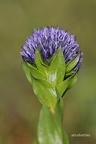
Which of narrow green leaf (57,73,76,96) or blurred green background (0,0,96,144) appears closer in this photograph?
narrow green leaf (57,73,76,96)

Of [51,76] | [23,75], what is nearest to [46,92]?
[51,76]

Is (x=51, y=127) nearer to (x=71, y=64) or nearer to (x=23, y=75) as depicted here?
(x=71, y=64)

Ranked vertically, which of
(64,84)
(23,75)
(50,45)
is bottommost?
(23,75)

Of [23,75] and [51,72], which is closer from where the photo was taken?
[51,72]

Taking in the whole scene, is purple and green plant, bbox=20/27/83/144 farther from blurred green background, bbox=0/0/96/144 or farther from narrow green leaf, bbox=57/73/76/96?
blurred green background, bbox=0/0/96/144

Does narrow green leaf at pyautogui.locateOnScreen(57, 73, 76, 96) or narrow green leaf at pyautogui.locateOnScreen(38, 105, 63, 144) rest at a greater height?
narrow green leaf at pyautogui.locateOnScreen(57, 73, 76, 96)

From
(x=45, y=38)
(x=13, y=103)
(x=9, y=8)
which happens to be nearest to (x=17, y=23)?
(x=9, y=8)

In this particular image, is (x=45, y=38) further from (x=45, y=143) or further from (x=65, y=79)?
(x=45, y=143)

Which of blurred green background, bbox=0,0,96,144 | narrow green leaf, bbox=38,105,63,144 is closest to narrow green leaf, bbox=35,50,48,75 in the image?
narrow green leaf, bbox=38,105,63,144
